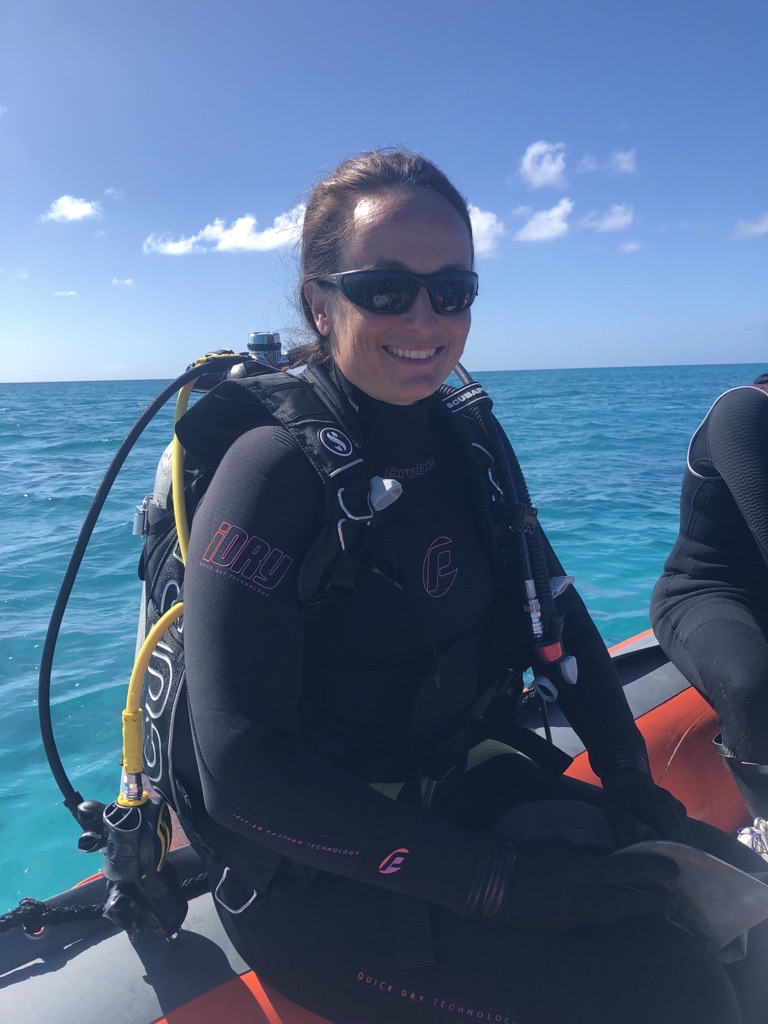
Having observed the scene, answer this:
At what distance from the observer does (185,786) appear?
131 centimetres

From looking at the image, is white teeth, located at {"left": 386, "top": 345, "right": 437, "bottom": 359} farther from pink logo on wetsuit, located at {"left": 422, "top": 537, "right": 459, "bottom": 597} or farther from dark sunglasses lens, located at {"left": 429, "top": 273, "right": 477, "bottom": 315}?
pink logo on wetsuit, located at {"left": 422, "top": 537, "right": 459, "bottom": 597}

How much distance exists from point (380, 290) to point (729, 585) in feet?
5.31

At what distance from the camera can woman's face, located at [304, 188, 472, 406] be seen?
4.36ft

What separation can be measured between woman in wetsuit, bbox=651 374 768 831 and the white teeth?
124cm

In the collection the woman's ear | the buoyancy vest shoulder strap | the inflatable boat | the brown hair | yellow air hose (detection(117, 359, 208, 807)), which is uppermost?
the brown hair

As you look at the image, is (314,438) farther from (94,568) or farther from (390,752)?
(94,568)

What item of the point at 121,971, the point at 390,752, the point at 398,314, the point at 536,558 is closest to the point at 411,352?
the point at 398,314

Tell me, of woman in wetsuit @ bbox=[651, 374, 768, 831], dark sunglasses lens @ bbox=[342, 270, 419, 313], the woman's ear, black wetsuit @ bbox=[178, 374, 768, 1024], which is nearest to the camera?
black wetsuit @ bbox=[178, 374, 768, 1024]

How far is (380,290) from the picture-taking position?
1.32 m

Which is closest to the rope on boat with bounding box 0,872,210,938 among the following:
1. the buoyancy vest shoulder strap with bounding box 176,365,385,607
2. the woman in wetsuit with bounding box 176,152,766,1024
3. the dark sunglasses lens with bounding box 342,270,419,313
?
the woman in wetsuit with bounding box 176,152,766,1024

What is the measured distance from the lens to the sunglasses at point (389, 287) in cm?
131

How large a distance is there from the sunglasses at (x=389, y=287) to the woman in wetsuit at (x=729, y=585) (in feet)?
4.13

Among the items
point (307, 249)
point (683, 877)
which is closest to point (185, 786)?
point (683, 877)

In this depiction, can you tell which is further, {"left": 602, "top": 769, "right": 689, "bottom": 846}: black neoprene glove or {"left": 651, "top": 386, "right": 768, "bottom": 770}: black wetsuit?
{"left": 651, "top": 386, "right": 768, "bottom": 770}: black wetsuit
